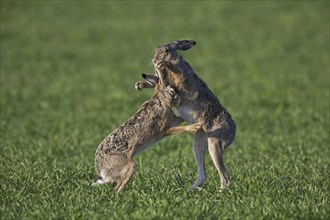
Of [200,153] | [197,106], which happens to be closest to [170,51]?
[197,106]

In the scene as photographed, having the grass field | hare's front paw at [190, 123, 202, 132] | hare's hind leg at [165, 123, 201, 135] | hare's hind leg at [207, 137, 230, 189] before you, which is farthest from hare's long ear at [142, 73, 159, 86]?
hare's hind leg at [207, 137, 230, 189]

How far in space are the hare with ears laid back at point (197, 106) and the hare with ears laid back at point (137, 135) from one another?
0.15m

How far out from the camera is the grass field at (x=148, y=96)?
24.7ft

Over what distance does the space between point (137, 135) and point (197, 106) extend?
750mm

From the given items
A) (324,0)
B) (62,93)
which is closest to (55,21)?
(62,93)

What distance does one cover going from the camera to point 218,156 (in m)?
7.90

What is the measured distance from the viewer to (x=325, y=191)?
26.4ft

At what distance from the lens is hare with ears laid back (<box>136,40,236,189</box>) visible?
7988 millimetres

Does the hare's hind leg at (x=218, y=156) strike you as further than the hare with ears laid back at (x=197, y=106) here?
No

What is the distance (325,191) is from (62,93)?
9.28 metres

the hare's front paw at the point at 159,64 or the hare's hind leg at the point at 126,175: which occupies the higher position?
the hare's front paw at the point at 159,64

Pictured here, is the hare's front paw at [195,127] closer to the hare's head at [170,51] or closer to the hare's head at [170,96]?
the hare's head at [170,96]

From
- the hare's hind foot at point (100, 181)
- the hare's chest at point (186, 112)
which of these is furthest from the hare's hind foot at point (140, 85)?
the hare's hind foot at point (100, 181)

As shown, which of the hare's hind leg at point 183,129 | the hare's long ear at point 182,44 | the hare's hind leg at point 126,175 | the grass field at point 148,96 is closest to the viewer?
the grass field at point 148,96
